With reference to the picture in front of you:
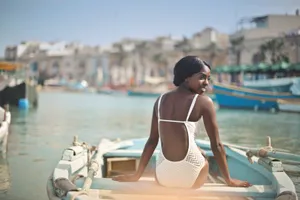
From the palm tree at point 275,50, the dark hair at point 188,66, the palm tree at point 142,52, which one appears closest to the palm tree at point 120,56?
A: the palm tree at point 142,52

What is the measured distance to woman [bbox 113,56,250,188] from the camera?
2070mm

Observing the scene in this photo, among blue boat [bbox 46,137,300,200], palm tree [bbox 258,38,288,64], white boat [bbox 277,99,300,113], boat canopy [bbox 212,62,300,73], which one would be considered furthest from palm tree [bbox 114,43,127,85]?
blue boat [bbox 46,137,300,200]

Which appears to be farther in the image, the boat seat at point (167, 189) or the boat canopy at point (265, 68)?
the boat canopy at point (265, 68)

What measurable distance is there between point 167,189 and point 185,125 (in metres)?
0.31

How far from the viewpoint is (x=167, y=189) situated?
2.15 meters

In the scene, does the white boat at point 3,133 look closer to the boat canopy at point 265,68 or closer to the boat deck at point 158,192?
the boat deck at point 158,192

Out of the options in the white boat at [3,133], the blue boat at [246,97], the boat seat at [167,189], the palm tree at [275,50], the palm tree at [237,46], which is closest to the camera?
the boat seat at [167,189]

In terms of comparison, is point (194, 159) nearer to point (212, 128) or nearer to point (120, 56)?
point (212, 128)

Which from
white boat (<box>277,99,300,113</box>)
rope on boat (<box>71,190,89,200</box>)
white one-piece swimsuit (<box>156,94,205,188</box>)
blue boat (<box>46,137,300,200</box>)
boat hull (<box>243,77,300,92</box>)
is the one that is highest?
white one-piece swimsuit (<box>156,94,205,188</box>)

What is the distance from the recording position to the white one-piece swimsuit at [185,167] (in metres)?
2.09

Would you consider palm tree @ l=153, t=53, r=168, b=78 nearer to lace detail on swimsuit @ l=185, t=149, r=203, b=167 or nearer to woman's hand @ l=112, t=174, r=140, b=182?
woman's hand @ l=112, t=174, r=140, b=182

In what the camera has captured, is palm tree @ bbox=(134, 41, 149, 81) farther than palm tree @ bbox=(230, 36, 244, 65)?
Yes

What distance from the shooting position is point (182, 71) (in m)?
2.11

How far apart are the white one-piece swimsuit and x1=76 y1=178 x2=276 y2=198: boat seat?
0.04m
